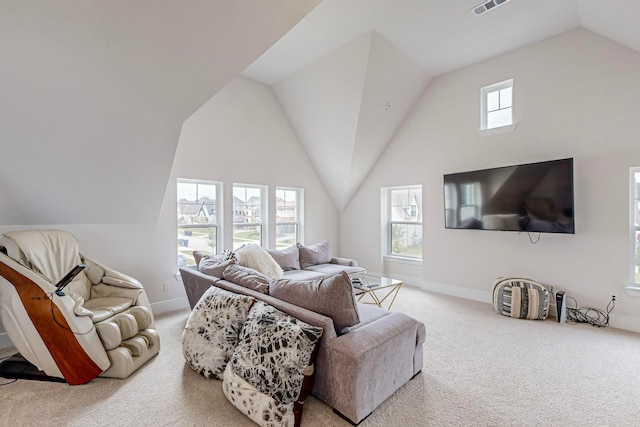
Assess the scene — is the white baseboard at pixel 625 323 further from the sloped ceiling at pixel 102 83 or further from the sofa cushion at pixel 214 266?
the sloped ceiling at pixel 102 83

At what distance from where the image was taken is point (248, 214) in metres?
4.88

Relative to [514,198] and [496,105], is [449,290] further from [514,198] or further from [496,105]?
[496,105]

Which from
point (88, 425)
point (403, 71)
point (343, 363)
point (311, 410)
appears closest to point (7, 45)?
point (88, 425)

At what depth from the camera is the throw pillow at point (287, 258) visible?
4.38 metres

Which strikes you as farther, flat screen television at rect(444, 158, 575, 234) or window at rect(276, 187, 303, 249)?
window at rect(276, 187, 303, 249)

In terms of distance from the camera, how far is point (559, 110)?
11.8 feet

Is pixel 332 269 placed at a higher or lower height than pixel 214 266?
lower

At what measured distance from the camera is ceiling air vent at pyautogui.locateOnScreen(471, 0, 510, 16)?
2.94m

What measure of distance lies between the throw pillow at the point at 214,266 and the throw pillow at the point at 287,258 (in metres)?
1.16

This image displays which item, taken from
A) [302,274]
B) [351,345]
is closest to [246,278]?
[351,345]

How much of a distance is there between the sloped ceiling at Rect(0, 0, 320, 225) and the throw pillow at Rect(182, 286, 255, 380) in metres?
1.80

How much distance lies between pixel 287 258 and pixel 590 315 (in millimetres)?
3903

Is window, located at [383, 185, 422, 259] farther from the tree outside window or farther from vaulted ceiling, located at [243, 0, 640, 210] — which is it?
vaulted ceiling, located at [243, 0, 640, 210]

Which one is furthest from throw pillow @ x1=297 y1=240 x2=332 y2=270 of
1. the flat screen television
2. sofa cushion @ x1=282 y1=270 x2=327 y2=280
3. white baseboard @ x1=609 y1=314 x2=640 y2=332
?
white baseboard @ x1=609 y1=314 x2=640 y2=332
